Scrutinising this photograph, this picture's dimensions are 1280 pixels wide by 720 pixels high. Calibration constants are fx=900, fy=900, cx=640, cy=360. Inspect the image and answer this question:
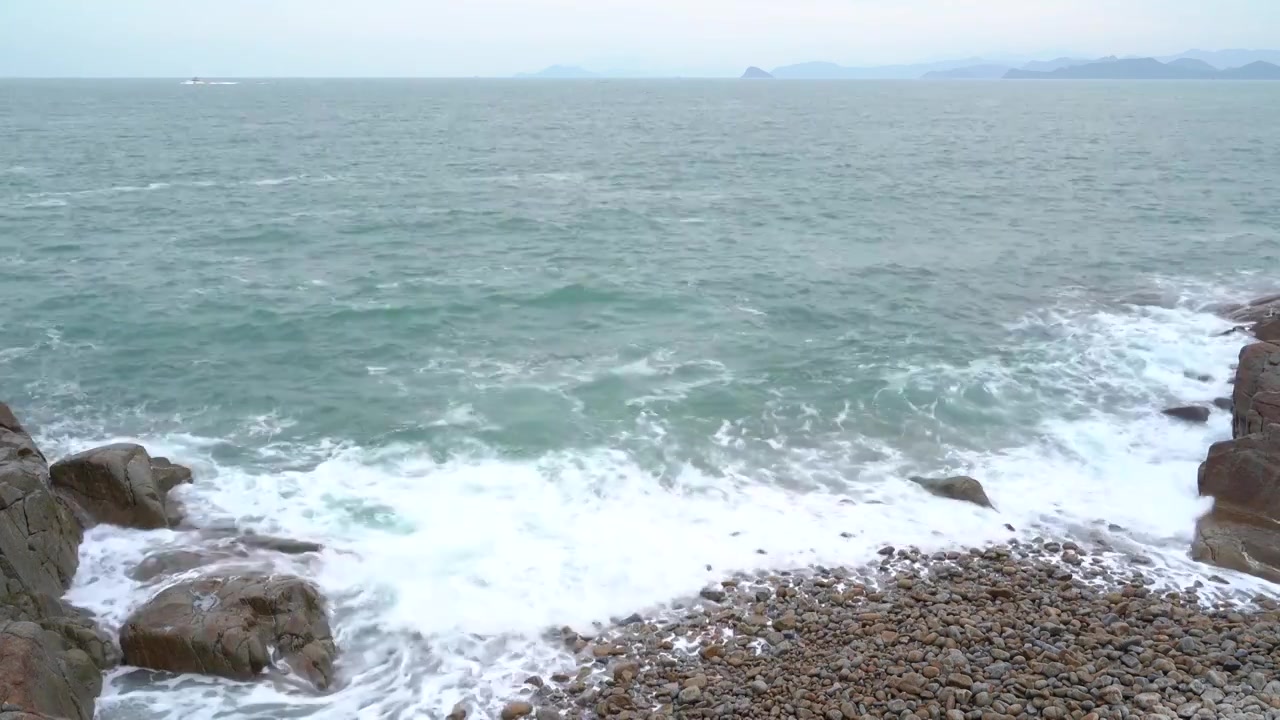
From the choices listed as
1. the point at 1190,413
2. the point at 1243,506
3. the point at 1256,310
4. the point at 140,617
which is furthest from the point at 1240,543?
the point at 140,617

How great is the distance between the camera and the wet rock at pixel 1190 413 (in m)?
22.2

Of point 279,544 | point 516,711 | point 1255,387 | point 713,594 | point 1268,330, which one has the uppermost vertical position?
point 1255,387

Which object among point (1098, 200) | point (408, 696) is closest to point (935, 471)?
point (408, 696)

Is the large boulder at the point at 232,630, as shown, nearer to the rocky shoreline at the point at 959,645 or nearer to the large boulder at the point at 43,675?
the large boulder at the point at 43,675

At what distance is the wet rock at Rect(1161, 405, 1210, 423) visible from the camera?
22.2 meters

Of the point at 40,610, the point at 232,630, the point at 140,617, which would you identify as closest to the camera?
the point at 232,630

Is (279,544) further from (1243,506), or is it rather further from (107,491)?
(1243,506)

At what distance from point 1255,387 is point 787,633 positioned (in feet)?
45.6

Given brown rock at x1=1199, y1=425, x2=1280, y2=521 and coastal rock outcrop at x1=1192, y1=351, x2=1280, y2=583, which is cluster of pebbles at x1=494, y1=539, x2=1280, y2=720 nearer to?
coastal rock outcrop at x1=1192, y1=351, x2=1280, y2=583

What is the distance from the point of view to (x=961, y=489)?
18.5 meters

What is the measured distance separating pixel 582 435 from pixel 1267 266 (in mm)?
30095

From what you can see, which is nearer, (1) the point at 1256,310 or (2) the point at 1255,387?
(2) the point at 1255,387

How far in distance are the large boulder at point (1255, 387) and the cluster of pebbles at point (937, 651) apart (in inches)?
226

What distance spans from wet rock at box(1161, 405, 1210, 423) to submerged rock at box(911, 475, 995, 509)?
23.9 feet
